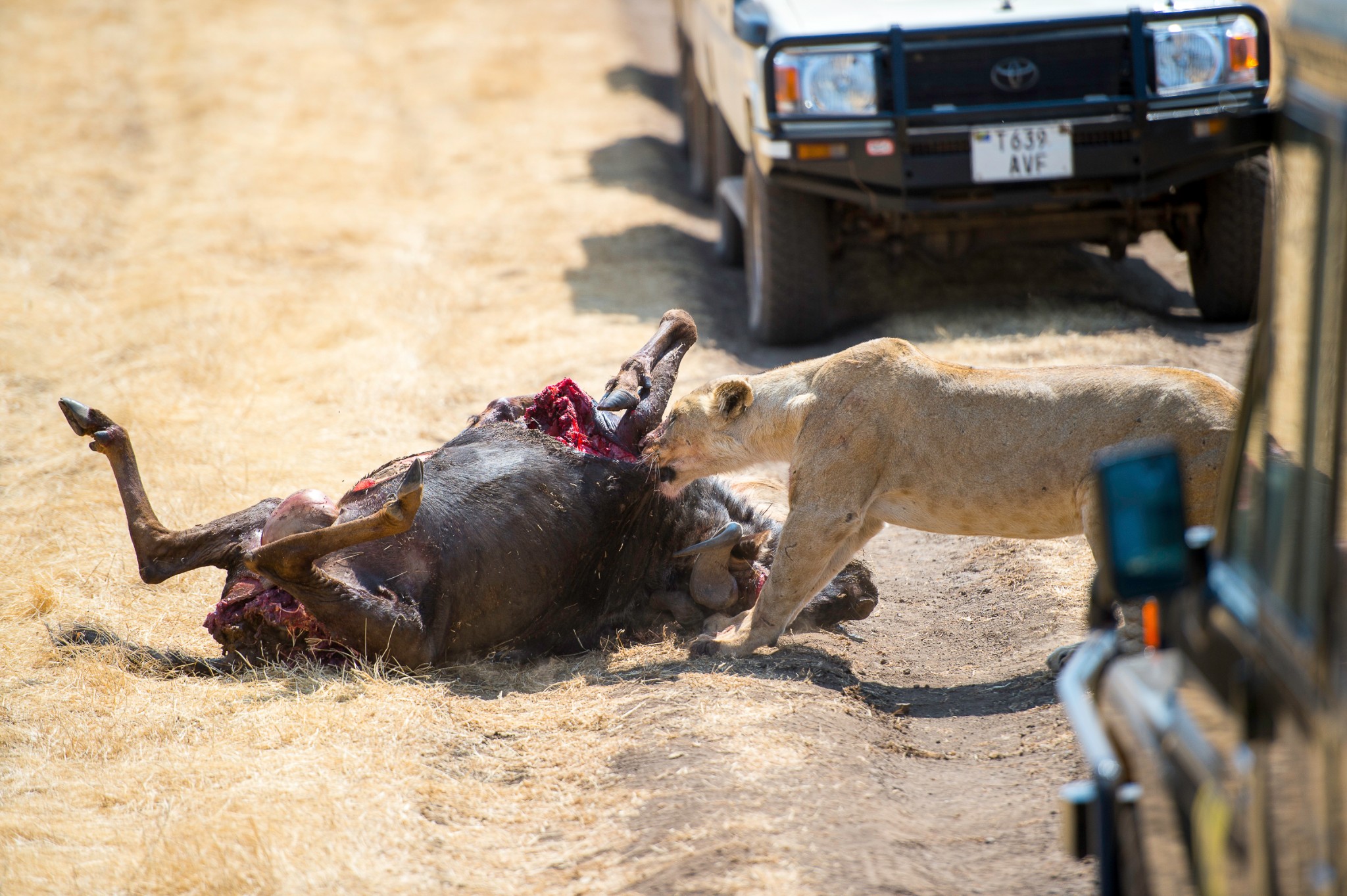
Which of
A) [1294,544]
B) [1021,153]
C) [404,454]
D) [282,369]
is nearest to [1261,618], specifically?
[1294,544]

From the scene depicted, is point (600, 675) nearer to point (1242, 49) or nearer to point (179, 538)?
point (179, 538)

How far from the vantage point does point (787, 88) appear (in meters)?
7.31

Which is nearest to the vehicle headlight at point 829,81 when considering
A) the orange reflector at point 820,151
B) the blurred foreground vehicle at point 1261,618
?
the orange reflector at point 820,151

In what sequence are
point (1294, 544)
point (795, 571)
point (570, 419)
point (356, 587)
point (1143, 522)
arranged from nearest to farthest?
point (1294, 544) < point (1143, 522) < point (356, 587) < point (795, 571) < point (570, 419)

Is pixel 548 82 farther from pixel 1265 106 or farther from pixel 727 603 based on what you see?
pixel 727 603

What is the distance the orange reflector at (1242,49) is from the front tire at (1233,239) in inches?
26.1

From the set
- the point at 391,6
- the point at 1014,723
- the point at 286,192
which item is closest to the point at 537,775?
the point at 1014,723

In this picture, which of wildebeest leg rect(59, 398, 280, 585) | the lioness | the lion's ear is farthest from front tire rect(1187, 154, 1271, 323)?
wildebeest leg rect(59, 398, 280, 585)

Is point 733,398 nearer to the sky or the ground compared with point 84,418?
nearer to the ground

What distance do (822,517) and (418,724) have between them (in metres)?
1.57

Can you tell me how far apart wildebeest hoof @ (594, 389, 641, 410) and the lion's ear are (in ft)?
1.14

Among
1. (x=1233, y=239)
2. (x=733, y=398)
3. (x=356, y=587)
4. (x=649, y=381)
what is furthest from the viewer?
(x=1233, y=239)

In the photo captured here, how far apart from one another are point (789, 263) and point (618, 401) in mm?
3496

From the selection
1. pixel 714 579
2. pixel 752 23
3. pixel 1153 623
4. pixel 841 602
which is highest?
pixel 752 23
